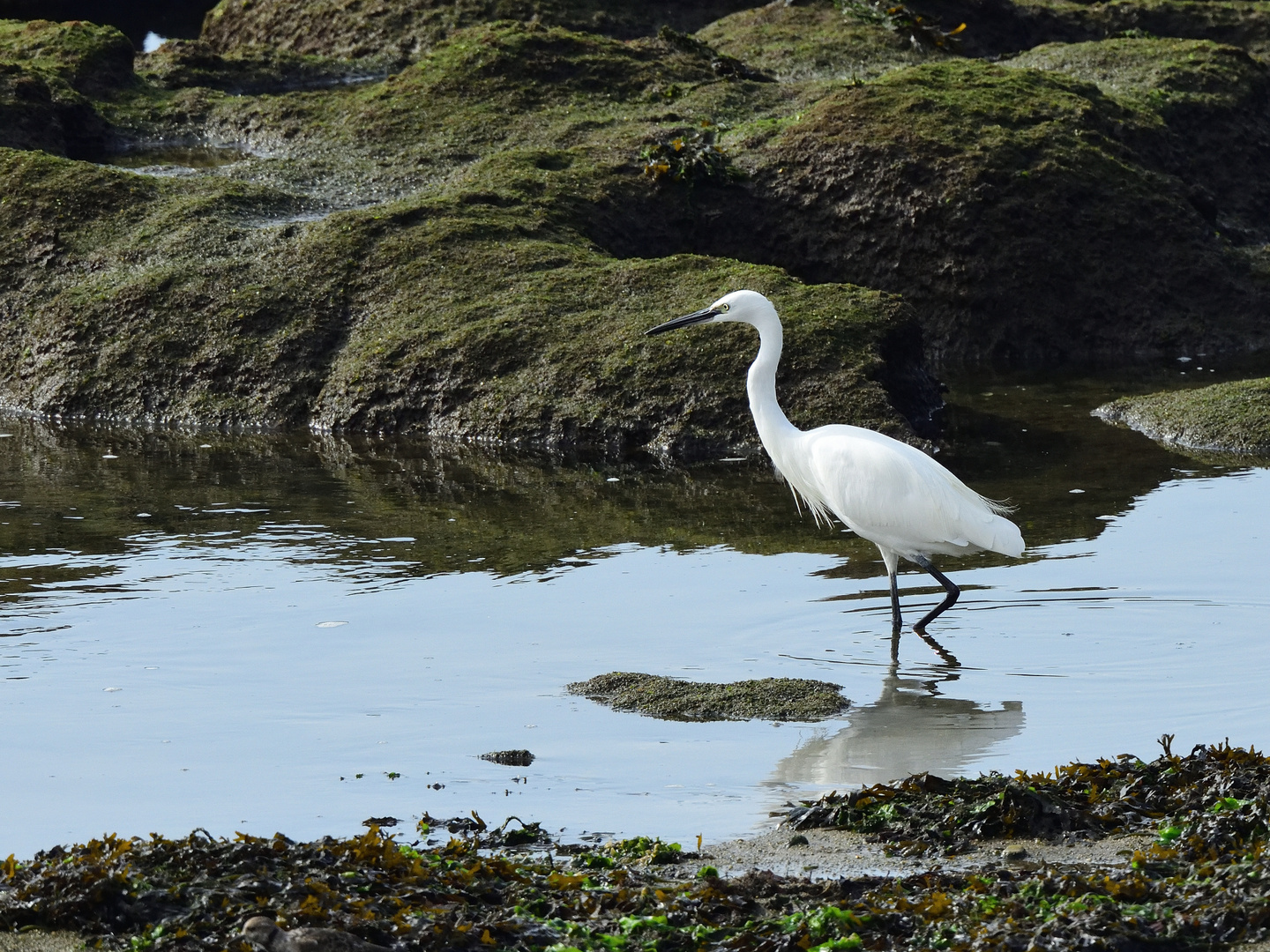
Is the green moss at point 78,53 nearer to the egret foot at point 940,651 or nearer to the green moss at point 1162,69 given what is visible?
the green moss at point 1162,69

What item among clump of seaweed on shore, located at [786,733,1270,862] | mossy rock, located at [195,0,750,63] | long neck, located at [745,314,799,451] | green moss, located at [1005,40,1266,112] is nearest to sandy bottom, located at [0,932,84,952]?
clump of seaweed on shore, located at [786,733,1270,862]

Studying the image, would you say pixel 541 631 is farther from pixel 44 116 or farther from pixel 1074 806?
pixel 44 116

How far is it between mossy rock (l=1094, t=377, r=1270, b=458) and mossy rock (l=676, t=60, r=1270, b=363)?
9.50 ft

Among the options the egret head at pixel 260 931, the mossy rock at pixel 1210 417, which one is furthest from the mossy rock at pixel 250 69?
the egret head at pixel 260 931

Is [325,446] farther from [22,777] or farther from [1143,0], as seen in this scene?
[1143,0]

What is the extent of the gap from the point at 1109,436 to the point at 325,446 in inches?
238

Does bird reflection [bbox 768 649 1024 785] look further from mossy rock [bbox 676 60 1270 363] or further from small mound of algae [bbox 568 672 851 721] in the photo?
mossy rock [bbox 676 60 1270 363]

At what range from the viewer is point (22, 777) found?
5418mm

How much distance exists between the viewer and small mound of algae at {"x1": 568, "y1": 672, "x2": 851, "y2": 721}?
621cm

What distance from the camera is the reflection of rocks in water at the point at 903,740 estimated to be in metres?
5.66

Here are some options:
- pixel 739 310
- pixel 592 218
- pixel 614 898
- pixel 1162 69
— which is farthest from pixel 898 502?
pixel 1162 69

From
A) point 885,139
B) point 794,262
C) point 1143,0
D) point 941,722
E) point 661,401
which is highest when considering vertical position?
point 1143,0

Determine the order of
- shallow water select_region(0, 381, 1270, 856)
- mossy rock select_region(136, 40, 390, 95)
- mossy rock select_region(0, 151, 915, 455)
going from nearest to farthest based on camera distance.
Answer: shallow water select_region(0, 381, 1270, 856) → mossy rock select_region(0, 151, 915, 455) → mossy rock select_region(136, 40, 390, 95)

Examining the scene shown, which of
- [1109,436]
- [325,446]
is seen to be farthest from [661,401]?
[1109,436]
